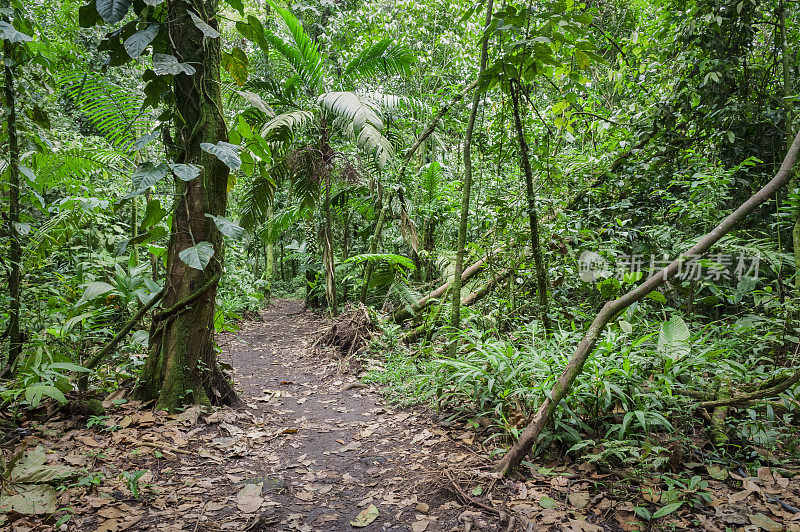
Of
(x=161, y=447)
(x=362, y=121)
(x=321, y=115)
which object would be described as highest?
(x=321, y=115)

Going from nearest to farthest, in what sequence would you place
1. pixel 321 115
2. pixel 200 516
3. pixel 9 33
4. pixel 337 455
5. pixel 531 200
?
pixel 200 516
pixel 9 33
pixel 337 455
pixel 531 200
pixel 321 115

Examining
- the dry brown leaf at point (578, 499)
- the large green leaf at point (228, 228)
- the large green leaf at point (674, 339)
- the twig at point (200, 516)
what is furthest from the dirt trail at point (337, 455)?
the large green leaf at point (674, 339)

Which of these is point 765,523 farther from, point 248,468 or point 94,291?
point 94,291

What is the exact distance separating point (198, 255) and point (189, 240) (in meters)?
0.62

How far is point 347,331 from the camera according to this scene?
6.38 m

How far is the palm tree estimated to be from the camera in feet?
21.1

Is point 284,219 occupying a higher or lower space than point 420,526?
higher

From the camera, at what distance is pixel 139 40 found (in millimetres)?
2686

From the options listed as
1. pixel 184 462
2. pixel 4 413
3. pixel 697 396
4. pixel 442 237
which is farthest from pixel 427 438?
pixel 442 237

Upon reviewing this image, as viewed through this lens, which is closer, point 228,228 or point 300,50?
point 228,228

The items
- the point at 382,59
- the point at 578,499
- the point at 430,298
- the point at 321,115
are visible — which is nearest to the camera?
the point at 578,499

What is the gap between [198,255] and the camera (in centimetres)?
287

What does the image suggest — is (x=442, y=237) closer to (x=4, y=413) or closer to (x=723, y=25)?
(x=723, y=25)

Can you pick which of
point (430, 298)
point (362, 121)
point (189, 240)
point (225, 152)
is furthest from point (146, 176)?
point (430, 298)
